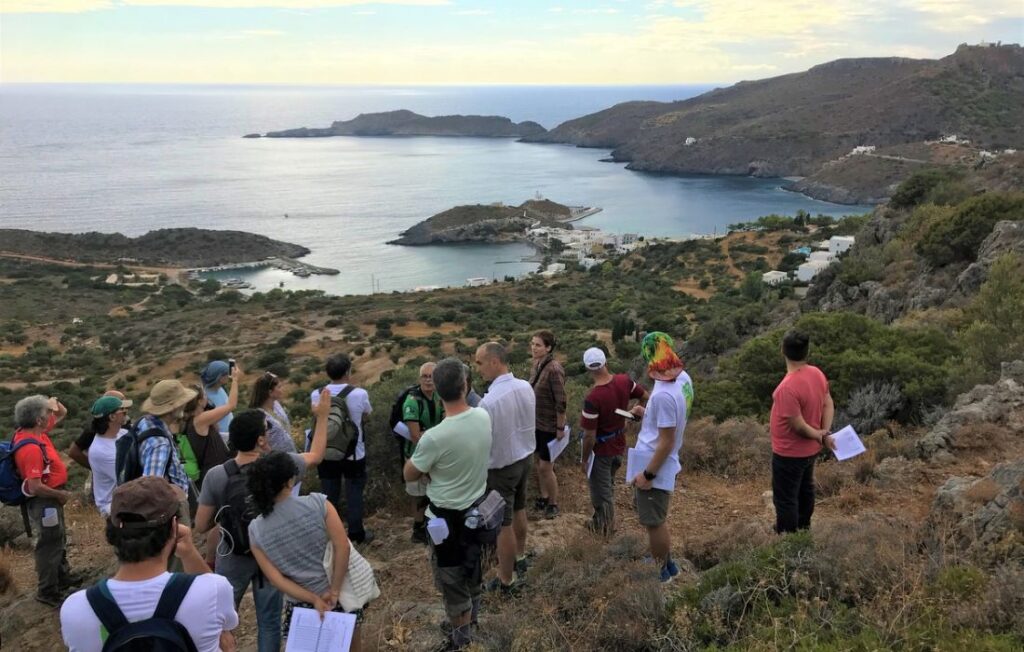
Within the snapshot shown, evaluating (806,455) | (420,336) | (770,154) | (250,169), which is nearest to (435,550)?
(806,455)

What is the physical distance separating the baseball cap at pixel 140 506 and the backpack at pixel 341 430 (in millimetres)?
2391

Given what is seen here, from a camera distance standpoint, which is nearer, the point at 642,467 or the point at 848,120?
the point at 642,467

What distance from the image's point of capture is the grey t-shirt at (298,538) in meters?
2.77

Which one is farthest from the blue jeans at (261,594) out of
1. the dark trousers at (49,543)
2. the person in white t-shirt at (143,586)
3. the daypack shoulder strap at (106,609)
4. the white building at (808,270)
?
the white building at (808,270)

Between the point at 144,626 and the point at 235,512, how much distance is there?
1156 millimetres

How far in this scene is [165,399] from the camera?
12.0 ft

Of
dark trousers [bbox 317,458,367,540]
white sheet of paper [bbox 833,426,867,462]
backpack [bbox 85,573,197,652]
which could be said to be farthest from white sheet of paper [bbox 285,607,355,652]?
white sheet of paper [bbox 833,426,867,462]

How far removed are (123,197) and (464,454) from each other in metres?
120

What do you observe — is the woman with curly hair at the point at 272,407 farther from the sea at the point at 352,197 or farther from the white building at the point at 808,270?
the sea at the point at 352,197

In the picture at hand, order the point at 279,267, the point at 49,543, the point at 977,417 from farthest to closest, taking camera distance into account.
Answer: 1. the point at 279,267
2. the point at 977,417
3. the point at 49,543

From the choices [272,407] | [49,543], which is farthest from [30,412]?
[272,407]

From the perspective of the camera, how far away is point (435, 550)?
3.38 metres

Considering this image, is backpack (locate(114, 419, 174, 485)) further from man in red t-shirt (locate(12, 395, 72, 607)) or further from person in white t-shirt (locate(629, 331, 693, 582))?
person in white t-shirt (locate(629, 331, 693, 582))

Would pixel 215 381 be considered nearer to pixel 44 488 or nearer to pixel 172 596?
pixel 44 488
